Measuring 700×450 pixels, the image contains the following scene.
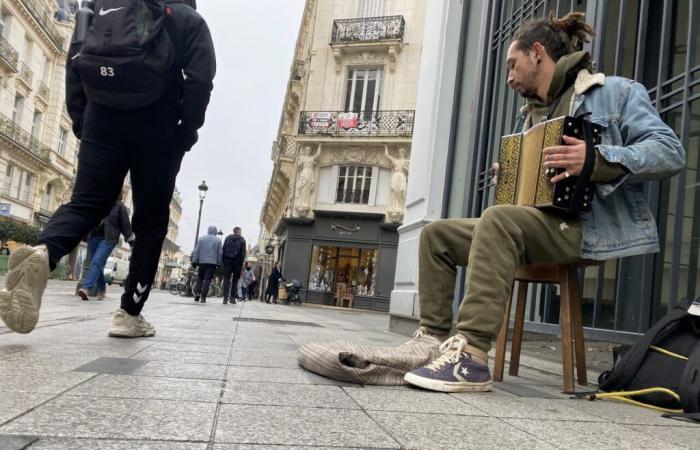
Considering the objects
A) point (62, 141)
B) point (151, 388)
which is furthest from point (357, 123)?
point (151, 388)

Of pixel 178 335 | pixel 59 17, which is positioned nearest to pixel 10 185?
pixel 59 17

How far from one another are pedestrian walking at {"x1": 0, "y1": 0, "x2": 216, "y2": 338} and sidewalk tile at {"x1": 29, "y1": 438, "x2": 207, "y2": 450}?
1.68 m

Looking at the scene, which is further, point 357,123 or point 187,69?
point 357,123

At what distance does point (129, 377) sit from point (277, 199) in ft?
126

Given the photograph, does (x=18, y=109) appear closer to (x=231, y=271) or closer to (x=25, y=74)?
(x=25, y=74)

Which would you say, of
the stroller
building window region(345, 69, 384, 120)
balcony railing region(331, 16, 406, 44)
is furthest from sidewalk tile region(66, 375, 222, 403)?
balcony railing region(331, 16, 406, 44)

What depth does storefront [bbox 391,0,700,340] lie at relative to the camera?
12.0 feet

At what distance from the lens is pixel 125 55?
2.86m

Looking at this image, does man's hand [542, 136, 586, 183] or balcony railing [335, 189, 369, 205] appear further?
balcony railing [335, 189, 369, 205]

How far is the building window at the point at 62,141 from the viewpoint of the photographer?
3628cm

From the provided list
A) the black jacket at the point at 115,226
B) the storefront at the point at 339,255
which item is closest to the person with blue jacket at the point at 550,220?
the black jacket at the point at 115,226

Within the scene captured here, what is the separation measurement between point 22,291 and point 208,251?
416 inches

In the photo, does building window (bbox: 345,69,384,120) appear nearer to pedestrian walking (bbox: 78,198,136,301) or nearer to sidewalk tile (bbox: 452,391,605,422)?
pedestrian walking (bbox: 78,198,136,301)

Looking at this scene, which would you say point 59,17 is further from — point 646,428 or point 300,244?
point 646,428
